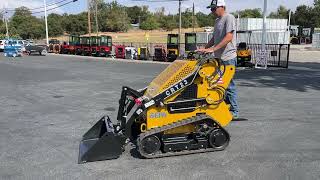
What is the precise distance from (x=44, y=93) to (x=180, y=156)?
7390 millimetres

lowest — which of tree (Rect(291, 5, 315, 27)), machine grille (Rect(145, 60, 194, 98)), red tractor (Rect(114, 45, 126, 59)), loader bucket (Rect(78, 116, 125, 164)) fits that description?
loader bucket (Rect(78, 116, 125, 164))

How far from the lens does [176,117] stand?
5.45m

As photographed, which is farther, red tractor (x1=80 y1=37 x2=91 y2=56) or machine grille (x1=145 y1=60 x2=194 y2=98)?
red tractor (x1=80 y1=37 x2=91 y2=56)

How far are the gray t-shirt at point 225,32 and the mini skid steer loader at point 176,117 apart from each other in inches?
36.1

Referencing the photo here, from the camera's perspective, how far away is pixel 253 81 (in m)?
13.8

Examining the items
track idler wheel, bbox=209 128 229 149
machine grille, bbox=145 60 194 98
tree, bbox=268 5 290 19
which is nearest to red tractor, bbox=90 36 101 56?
machine grille, bbox=145 60 194 98

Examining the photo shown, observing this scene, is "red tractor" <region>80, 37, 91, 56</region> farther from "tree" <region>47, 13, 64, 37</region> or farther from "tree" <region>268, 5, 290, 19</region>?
"tree" <region>268, 5, 290, 19</region>

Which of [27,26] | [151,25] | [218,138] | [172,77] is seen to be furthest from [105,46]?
[151,25]

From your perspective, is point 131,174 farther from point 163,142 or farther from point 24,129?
point 24,129

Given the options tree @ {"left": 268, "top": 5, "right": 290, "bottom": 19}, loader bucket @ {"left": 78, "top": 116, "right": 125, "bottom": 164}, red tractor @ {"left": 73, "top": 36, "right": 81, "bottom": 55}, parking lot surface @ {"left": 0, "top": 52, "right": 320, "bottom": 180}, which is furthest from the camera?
tree @ {"left": 268, "top": 5, "right": 290, "bottom": 19}

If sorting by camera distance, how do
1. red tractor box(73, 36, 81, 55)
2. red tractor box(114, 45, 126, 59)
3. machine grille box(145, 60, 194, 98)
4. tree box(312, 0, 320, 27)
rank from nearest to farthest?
machine grille box(145, 60, 194, 98) → red tractor box(114, 45, 126, 59) → red tractor box(73, 36, 81, 55) → tree box(312, 0, 320, 27)

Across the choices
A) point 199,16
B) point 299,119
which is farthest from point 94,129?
point 199,16

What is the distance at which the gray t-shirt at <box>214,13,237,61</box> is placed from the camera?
634cm

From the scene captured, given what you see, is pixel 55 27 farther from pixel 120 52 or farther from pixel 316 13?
pixel 120 52
